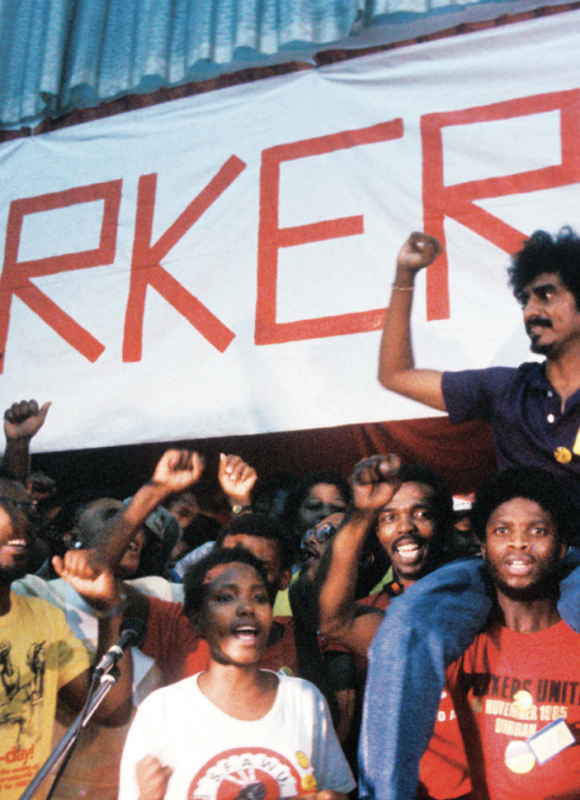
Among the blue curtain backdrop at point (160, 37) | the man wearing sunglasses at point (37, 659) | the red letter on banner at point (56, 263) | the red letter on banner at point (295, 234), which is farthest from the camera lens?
the red letter on banner at point (56, 263)

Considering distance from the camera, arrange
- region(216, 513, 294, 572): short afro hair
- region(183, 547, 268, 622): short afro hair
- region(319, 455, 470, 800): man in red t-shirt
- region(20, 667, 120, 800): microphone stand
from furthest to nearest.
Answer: region(216, 513, 294, 572): short afro hair < region(183, 547, 268, 622): short afro hair < region(319, 455, 470, 800): man in red t-shirt < region(20, 667, 120, 800): microphone stand

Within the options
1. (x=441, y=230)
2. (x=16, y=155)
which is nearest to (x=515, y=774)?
(x=441, y=230)

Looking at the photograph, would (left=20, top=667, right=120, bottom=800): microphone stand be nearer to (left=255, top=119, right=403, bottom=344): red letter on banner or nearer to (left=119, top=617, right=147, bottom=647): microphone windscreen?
(left=119, top=617, right=147, bottom=647): microphone windscreen

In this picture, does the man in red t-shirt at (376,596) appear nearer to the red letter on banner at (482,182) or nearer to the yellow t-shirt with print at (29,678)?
the yellow t-shirt with print at (29,678)

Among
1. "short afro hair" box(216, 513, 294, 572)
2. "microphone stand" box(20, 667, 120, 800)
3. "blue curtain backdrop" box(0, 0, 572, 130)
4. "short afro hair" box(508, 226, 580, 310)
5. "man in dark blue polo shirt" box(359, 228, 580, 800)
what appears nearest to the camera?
"microphone stand" box(20, 667, 120, 800)

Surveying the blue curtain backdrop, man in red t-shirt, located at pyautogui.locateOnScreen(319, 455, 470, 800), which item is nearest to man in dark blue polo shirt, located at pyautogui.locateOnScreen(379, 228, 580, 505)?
man in red t-shirt, located at pyautogui.locateOnScreen(319, 455, 470, 800)

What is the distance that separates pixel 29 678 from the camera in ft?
7.23

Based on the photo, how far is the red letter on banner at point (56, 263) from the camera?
352 cm

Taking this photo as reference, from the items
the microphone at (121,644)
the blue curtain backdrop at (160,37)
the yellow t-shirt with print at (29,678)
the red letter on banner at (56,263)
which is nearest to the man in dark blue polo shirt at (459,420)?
the microphone at (121,644)

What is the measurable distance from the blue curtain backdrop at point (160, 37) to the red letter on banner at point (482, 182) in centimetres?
44

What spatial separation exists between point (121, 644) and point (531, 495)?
3.34ft

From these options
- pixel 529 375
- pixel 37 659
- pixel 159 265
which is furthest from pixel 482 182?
pixel 37 659

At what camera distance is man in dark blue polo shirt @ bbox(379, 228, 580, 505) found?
2070mm

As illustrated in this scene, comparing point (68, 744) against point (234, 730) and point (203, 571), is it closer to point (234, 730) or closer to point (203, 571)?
point (234, 730)
